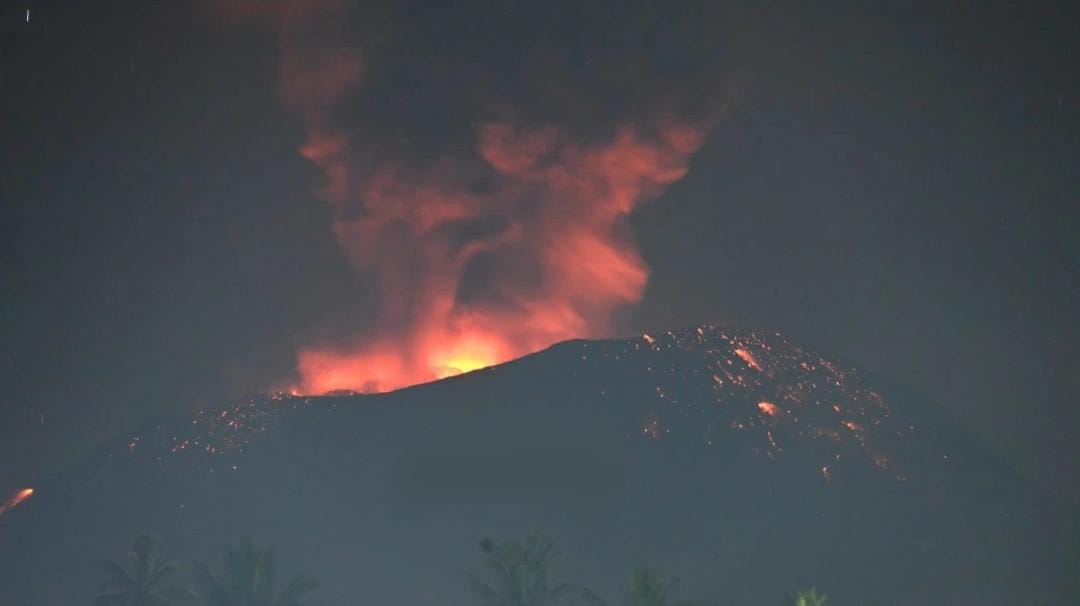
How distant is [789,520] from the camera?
119312 mm

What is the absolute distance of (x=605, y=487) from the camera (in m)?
132

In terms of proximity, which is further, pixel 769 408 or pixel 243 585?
pixel 769 408

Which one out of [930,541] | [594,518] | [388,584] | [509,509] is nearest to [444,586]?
[388,584]

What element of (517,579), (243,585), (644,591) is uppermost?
(243,585)

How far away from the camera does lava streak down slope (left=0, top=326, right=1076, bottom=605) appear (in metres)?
108

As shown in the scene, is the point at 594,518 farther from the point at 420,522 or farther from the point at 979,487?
the point at 979,487

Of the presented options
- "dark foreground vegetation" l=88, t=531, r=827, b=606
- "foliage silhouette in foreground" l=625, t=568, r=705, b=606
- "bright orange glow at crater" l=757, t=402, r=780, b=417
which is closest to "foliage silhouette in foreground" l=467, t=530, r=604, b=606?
"dark foreground vegetation" l=88, t=531, r=827, b=606

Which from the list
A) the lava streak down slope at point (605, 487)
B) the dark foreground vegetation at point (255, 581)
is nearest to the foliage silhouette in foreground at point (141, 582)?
the dark foreground vegetation at point (255, 581)

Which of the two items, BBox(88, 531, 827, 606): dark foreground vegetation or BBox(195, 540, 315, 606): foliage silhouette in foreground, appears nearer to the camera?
BBox(88, 531, 827, 606): dark foreground vegetation

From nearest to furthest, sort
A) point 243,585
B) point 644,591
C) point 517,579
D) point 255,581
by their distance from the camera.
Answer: point 644,591 → point 517,579 → point 243,585 → point 255,581

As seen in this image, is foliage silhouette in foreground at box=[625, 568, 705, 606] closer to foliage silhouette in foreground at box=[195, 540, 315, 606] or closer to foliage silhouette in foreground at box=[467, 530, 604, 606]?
foliage silhouette in foreground at box=[467, 530, 604, 606]

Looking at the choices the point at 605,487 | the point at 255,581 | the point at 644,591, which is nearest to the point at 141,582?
the point at 255,581

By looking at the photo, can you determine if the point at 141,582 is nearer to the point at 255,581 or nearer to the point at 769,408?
the point at 255,581

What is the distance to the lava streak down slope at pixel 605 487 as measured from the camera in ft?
354
